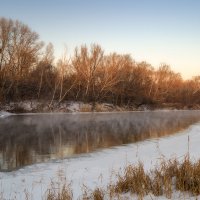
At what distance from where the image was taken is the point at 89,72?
5069 centimetres

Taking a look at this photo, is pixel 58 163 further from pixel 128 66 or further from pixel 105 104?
pixel 128 66

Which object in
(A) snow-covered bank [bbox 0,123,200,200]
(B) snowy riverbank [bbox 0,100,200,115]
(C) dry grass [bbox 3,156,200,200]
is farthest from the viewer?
(B) snowy riverbank [bbox 0,100,200,115]

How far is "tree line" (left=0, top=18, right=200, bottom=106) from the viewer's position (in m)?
43.8

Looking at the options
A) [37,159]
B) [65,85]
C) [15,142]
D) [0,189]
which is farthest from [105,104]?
[0,189]

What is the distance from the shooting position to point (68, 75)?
50562 millimetres

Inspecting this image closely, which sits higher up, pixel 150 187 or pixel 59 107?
pixel 59 107

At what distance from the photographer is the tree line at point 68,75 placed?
43781 mm

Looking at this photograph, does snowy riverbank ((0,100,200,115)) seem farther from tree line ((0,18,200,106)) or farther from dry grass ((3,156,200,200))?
dry grass ((3,156,200,200))

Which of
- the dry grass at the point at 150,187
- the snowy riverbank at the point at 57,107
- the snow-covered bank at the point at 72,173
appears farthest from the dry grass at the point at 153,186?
the snowy riverbank at the point at 57,107

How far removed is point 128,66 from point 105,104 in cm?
1260

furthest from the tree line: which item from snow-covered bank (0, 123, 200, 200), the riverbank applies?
snow-covered bank (0, 123, 200, 200)

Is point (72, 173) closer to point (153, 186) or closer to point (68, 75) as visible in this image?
point (153, 186)


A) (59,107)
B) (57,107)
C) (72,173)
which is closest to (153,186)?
(72,173)

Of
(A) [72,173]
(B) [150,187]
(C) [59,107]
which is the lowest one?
(A) [72,173]
